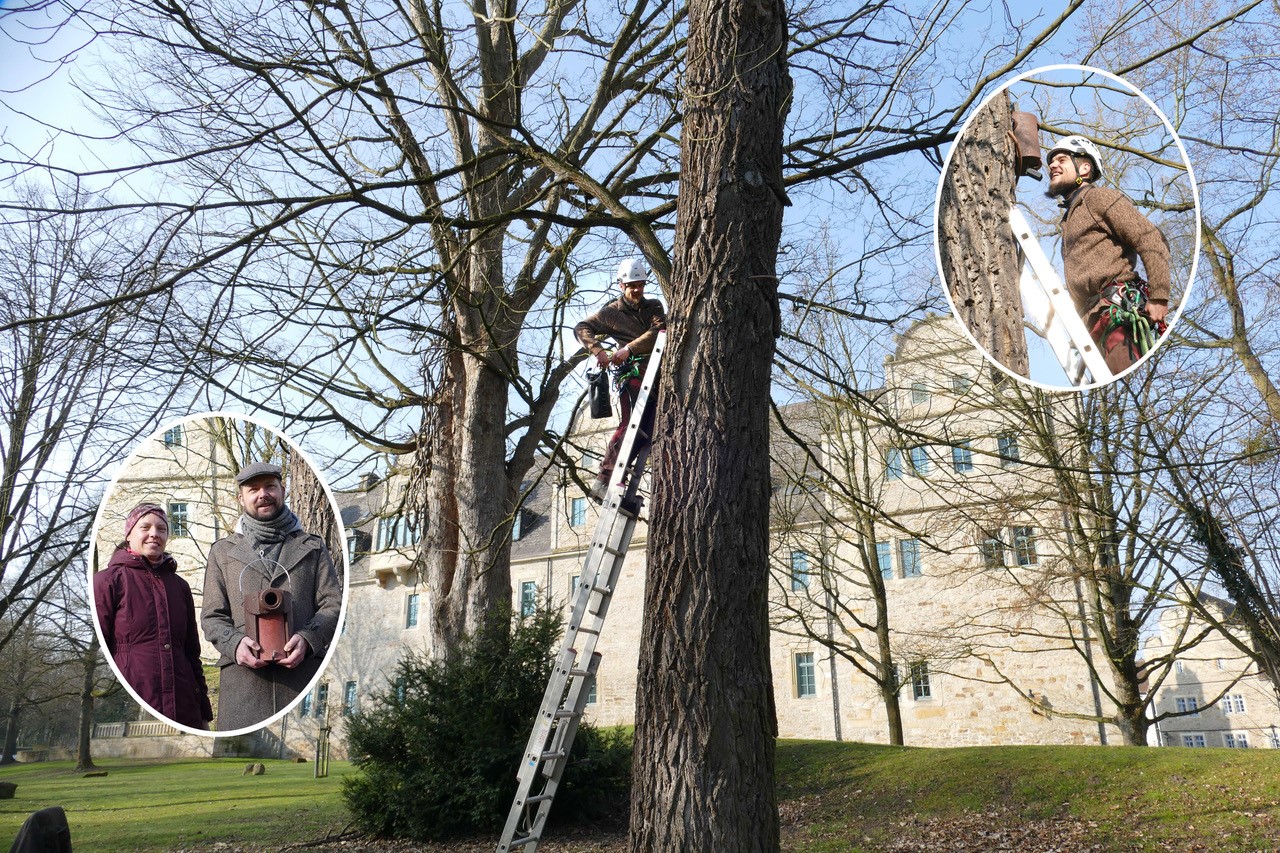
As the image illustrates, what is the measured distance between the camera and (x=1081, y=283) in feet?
15.4

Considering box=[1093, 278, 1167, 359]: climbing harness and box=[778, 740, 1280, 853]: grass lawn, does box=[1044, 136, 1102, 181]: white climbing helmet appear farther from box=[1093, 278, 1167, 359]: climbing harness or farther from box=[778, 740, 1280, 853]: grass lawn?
box=[778, 740, 1280, 853]: grass lawn

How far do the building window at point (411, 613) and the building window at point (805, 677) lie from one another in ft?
51.4

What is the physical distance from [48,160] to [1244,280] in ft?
45.5

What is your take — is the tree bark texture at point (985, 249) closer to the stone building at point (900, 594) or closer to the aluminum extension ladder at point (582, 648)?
the aluminum extension ladder at point (582, 648)

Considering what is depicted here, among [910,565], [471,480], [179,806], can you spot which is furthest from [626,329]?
[910,565]

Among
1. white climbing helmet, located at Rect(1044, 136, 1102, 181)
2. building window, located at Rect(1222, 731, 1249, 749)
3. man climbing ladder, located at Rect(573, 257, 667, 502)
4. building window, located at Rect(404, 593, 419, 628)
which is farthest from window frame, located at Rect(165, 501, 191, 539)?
building window, located at Rect(1222, 731, 1249, 749)

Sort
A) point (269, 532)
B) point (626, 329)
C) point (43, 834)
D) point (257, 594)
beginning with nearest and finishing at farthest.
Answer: point (43, 834) < point (257, 594) < point (269, 532) < point (626, 329)

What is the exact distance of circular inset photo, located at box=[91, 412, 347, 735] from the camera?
5223mm

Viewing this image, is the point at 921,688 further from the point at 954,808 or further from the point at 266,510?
the point at 266,510

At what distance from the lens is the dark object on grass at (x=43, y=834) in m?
4.41

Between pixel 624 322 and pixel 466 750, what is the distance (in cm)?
532

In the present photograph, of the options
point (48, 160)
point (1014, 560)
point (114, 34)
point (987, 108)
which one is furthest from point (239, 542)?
point (1014, 560)

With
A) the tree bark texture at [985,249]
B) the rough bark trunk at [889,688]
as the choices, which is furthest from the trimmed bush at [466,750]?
the rough bark trunk at [889,688]

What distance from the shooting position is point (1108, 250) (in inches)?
185
